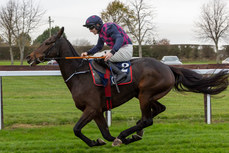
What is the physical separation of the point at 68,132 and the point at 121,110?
1.87 metres

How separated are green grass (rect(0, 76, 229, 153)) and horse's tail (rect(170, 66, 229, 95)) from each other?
19 cm

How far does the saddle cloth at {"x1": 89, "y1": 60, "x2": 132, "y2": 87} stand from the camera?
4289 mm

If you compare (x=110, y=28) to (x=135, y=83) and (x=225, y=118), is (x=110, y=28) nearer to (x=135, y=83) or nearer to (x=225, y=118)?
(x=135, y=83)

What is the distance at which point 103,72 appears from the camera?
4332mm

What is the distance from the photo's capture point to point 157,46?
3775cm

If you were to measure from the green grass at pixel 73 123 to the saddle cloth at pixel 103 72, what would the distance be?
1.16 metres

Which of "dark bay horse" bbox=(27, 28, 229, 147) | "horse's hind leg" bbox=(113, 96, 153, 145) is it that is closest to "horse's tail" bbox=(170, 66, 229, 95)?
"dark bay horse" bbox=(27, 28, 229, 147)

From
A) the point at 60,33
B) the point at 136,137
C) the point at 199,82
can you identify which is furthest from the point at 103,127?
the point at 199,82

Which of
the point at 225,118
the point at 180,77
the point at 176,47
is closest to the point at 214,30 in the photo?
the point at 176,47

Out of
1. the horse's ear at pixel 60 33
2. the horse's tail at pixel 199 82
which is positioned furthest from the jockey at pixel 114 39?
the horse's tail at pixel 199 82

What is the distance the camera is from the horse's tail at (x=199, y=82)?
4.86 m

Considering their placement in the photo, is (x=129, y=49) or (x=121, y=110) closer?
(x=129, y=49)

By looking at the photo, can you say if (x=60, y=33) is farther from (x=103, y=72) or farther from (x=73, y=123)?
(x=73, y=123)

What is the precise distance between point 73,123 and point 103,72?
8.89ft
